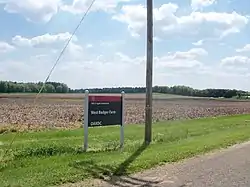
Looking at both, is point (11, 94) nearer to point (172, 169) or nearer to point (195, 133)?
point (195, 133)

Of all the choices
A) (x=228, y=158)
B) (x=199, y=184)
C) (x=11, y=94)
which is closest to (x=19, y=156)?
(x=199, y=184)

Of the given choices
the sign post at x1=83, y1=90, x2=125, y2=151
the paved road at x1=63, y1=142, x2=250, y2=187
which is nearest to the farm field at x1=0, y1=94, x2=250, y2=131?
the sign post at x1=83, y1=90, x2=125, y2=151

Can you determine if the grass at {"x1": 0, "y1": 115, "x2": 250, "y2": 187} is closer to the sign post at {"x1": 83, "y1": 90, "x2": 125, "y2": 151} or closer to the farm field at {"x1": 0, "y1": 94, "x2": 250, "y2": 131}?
the sign post at {"x1": 83, "y1": 90, "x2": 125, "y2": 151}

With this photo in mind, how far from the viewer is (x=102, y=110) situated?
43.5ft

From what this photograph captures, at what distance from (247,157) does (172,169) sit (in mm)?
3217

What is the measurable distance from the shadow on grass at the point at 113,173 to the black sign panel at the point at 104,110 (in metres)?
2.65

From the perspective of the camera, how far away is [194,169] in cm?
1009

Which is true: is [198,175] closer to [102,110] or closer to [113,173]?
[113,173]

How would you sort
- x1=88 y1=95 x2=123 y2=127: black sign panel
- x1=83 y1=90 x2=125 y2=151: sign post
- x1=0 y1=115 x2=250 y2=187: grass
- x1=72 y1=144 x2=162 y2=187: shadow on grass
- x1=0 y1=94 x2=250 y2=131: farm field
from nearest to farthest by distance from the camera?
Result: 1. x1=72 y1=144 x2=162 y2=187: shadow on grass
2. x1=0 y1=115 x2=250 y2=187: grass
3. x1=83 y1=90 x2=125 y2=151: sign post
4. x1=88 y1=95 x2=123 y2=127: black sign panel
5. x1=0 y1=94 x2=250 y2=131: farm field

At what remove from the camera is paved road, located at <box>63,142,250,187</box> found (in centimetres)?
845

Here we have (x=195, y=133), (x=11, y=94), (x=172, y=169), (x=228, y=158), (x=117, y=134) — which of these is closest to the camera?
(x=172, y=169)

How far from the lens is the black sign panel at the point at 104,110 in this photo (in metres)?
12.9

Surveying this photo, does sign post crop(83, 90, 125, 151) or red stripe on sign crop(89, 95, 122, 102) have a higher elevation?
red stripe on sign crop(89, 95, 122, 102)

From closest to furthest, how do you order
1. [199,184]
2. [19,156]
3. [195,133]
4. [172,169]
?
[199,184] → [172,169] → [19,156] → [195,133]
